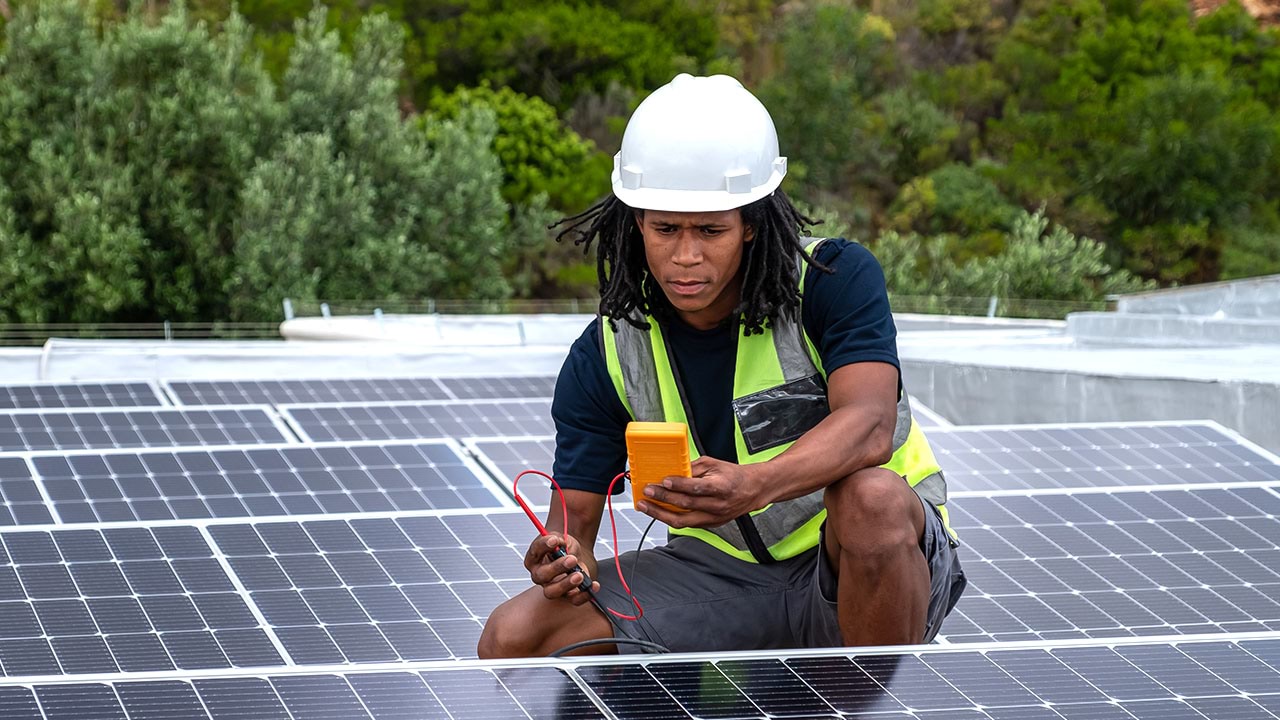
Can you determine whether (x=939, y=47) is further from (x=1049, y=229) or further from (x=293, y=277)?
(x=293, y=277)

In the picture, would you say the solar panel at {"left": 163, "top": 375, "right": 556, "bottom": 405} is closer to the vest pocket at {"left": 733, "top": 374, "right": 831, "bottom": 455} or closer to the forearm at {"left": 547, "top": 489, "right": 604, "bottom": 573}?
the forearm at {"left": 547, "top": 489, "right": 604, "bottom": 573}

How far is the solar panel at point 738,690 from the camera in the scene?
386 centimetres

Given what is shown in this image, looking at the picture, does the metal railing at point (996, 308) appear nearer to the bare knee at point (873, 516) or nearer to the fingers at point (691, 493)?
the bare knee at point (873, 516)

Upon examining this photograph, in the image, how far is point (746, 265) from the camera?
4.86 m

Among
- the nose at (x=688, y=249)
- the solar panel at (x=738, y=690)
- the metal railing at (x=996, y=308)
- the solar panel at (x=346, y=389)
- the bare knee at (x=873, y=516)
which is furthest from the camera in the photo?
the metal railing at (x=996, y=308)

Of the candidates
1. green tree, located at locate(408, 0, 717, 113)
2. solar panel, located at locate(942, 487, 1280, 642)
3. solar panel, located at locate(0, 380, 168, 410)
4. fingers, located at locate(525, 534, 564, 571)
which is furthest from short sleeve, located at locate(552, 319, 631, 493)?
green tree, located at locate(408, 0, 717, 113)

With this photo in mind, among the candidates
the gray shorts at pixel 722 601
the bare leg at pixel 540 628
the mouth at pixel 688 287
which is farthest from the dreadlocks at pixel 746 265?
the bare leg at pixel 540 628

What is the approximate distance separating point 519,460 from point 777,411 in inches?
150

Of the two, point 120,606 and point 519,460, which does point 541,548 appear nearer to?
point 120,606

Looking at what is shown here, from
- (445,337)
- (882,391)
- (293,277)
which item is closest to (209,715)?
(882,391)

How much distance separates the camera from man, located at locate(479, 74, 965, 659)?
4570mm

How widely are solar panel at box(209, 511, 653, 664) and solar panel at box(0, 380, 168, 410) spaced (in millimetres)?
6725

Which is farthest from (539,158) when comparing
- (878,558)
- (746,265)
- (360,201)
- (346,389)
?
(878,558)

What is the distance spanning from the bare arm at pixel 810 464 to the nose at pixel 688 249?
1.73 feet
